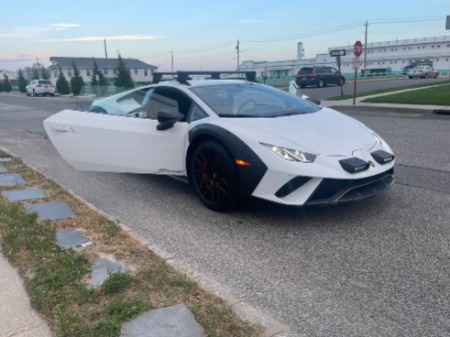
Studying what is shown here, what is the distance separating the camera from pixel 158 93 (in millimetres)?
5250

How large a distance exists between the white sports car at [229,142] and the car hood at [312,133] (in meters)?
0.01

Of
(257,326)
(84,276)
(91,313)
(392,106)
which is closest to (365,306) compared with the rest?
(257,326)

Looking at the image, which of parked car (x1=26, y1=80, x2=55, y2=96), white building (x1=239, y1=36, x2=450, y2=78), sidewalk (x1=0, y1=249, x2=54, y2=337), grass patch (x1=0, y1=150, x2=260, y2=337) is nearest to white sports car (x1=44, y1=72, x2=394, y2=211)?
grass patch (x1=0, y1=150, x2=260, y2=337)

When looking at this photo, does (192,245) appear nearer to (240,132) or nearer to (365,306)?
(240,132)

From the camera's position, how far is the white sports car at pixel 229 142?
151 inches

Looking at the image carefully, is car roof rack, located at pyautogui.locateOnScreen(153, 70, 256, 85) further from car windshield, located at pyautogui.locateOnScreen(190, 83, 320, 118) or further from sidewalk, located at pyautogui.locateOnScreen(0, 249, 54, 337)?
sidewalk, located at pyautogui.locateOnScreen(0, 249, 54, 337)

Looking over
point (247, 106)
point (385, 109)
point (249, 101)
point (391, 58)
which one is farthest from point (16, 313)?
point (391, 58)

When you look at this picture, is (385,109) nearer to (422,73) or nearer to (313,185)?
(313,185)

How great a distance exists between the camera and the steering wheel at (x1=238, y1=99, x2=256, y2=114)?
4.69 metres

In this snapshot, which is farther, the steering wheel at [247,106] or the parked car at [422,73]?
the parked car at [422,73]

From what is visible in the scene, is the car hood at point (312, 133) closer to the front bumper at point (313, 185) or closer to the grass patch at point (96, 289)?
the front bumper at point (313, 185)

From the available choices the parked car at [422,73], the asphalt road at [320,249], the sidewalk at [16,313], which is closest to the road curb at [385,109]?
the asphalt road at [320,249]

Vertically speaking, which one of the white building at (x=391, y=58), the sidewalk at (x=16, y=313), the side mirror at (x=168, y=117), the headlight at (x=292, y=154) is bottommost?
the sidewalk at (x=16, y=313)

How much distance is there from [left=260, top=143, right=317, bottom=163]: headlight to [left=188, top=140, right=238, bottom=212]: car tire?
1.44 feet
